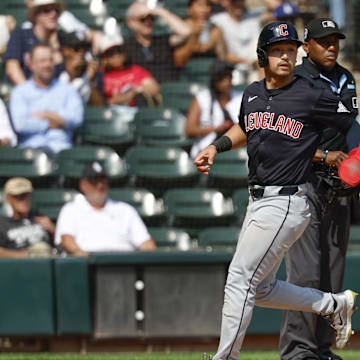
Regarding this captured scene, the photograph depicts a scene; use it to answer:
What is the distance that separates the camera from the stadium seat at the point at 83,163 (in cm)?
755

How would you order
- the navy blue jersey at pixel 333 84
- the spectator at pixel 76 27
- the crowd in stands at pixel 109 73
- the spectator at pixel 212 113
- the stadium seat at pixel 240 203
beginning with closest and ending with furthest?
the navy blue jersey at pixel 333 84, the crowd in stands at pixel 109 73, the stadium seat at pixel 240 203, the spectator at pixel 212 113, the spectator at pixel 76 27

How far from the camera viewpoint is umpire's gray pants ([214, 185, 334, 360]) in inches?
154

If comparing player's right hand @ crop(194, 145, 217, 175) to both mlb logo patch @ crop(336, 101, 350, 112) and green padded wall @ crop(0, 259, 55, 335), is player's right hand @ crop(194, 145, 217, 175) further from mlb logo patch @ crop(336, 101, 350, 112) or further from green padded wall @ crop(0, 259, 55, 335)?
green padded wall @ crop(0, 259, 55, 335)

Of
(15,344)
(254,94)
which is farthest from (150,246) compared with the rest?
(254,94)

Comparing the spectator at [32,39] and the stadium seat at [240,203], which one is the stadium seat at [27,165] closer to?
the spectator at [32,39]

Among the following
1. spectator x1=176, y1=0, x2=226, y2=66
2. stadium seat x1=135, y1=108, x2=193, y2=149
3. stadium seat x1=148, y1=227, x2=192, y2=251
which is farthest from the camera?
spectator x1=176, y1=0, x2=226, y2=66

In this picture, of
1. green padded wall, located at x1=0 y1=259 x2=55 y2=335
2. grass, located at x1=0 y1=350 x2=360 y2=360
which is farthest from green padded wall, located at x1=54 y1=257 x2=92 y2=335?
grass, located at x1=0 y1=350 x2=360 y2=360

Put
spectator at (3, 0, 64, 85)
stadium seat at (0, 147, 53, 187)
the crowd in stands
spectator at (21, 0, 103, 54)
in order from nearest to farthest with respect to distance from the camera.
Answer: the crowd in stands < stadium seat at (0, 147, 53, 187) < spectator at (3, 0, 64, 85) < spectator at (21, 0, 103, 54)

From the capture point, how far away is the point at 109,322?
231 inches

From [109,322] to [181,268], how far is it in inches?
24.6

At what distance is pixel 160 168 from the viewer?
7641 millimetres

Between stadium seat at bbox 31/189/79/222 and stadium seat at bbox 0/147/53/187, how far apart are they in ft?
0.65

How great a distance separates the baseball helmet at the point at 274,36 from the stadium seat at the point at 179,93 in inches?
175

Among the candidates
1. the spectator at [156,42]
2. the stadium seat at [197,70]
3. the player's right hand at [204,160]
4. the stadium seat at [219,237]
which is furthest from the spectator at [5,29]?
the player's right hand at [204,160]
